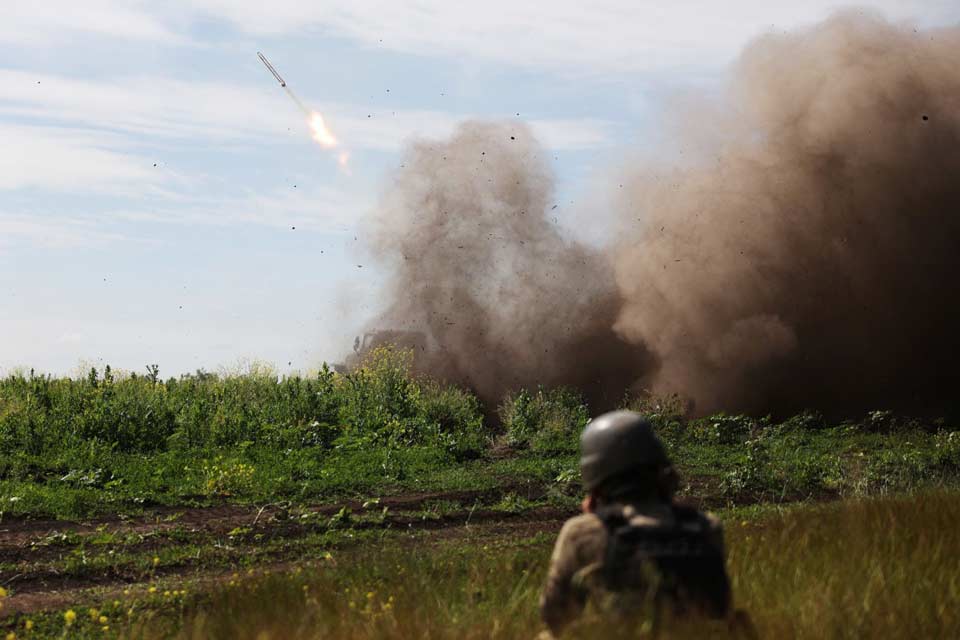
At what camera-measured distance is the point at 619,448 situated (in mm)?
4418

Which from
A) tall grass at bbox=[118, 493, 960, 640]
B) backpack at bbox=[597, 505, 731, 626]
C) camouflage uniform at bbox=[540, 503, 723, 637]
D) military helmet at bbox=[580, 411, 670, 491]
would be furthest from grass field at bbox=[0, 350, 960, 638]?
military helmet at bbox=[580, 411, 670, 491]

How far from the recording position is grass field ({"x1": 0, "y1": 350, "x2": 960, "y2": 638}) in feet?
22.6

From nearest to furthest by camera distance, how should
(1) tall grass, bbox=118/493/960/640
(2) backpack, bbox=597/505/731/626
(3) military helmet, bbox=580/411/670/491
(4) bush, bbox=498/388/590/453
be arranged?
1. (2) backpack, bbox=597/505/731/626
2. (3) military helmet, bbox=580/411/670/491
3. (1) tall grass, bbox=118/493/960/640
4. (4) bush, bbox=498/388/590/453

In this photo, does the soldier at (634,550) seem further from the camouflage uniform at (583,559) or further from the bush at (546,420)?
the bush at (546,420)

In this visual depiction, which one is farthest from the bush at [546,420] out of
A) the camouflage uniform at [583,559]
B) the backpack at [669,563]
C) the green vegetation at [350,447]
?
the backpack at [669,563]

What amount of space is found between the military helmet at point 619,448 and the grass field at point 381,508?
61cm

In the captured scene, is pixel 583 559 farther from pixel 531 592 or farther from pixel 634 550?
pixel 531 592

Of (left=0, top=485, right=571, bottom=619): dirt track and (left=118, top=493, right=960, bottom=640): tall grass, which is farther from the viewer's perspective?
(left=0, top=485, right=571, bottom=619): dirt track

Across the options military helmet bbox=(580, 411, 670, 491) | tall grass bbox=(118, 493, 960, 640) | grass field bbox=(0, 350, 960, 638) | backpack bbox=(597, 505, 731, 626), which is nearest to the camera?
backpack bbox=(597, 505, 731, 626)

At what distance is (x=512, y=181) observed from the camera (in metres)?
30.9

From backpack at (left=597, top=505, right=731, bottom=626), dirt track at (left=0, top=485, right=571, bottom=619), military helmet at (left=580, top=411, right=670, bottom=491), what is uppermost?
military helmet at (left=580, top=411, right=670, bottom=491)

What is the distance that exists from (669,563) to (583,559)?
1.07ft

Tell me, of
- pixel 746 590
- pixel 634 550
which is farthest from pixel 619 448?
pixel 746 590

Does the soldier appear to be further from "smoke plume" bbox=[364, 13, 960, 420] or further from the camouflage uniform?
"smoke plume" bbox=[364, 13, 960, 420]
